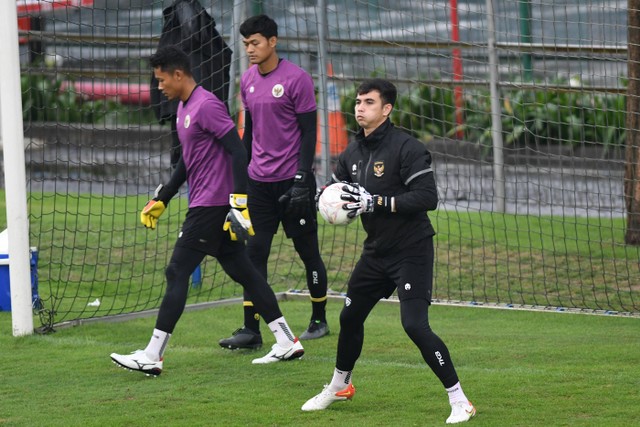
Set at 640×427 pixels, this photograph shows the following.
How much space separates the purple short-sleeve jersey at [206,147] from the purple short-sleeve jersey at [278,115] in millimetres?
768

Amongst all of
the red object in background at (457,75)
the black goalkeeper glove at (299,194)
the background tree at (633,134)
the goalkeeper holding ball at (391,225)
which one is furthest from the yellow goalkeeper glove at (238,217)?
the red object in background at (457,75)

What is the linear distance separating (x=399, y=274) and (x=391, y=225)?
26 cm

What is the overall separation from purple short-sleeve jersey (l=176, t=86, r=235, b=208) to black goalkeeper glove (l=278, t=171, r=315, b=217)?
57 centimetres

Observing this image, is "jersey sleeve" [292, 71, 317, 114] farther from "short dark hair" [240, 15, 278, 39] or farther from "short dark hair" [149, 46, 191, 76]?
"short dark hair" [149, 46, 191, 76]

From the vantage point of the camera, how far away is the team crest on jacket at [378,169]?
588cm

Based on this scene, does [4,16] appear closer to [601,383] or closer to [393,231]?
[393,231]

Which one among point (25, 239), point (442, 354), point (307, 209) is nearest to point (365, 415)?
point (442, 354)

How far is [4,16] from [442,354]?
Result: 4.27 meters

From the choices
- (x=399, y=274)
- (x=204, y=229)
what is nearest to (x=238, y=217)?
(x=204, y=229)

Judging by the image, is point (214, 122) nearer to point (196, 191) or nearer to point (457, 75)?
point (196, 191)

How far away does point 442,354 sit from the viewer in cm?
574

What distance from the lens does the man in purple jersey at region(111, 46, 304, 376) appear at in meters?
6.91

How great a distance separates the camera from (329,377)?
6926 millimetres

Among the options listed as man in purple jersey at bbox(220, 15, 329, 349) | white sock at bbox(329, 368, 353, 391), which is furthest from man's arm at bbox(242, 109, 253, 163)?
white sock at bbox(329, 368, 353, 391)
